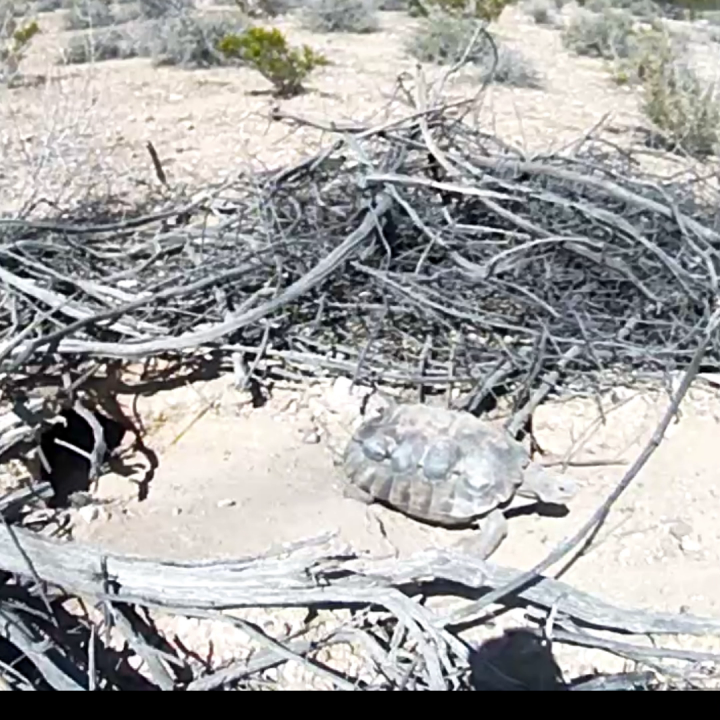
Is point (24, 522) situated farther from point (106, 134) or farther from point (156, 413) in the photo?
point (106, 134)

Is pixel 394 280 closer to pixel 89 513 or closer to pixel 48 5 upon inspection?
pixel 89 513

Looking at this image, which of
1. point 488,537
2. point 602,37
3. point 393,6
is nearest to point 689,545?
point 488,537

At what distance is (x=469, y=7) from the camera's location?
11.7m

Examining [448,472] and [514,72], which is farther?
[514,72]

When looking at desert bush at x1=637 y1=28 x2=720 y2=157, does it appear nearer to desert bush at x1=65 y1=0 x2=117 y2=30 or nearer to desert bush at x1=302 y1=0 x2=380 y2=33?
desert bush at x1=302 y1=0 x2=380 y2=33

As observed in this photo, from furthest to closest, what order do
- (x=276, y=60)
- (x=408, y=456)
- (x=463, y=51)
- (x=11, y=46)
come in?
(x=463, y=51) → (x=11, y=46) → (x=276, y=60) → (x=408, y=456)

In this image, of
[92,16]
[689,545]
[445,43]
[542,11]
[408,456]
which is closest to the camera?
[689,545]

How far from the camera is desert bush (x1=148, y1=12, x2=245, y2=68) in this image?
9992 millimetres

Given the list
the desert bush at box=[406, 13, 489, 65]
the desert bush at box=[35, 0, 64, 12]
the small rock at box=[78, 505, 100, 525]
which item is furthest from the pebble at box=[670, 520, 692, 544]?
the desert bush at box=[35, 0, 64, 12]

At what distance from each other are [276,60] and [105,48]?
2392mm

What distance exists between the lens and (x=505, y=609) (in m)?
3.37

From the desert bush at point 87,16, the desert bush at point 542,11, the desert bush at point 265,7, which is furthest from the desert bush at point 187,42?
the desert bush at point 542,11

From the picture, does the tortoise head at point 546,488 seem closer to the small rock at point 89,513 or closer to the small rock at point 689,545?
the small rock at point 689,545
